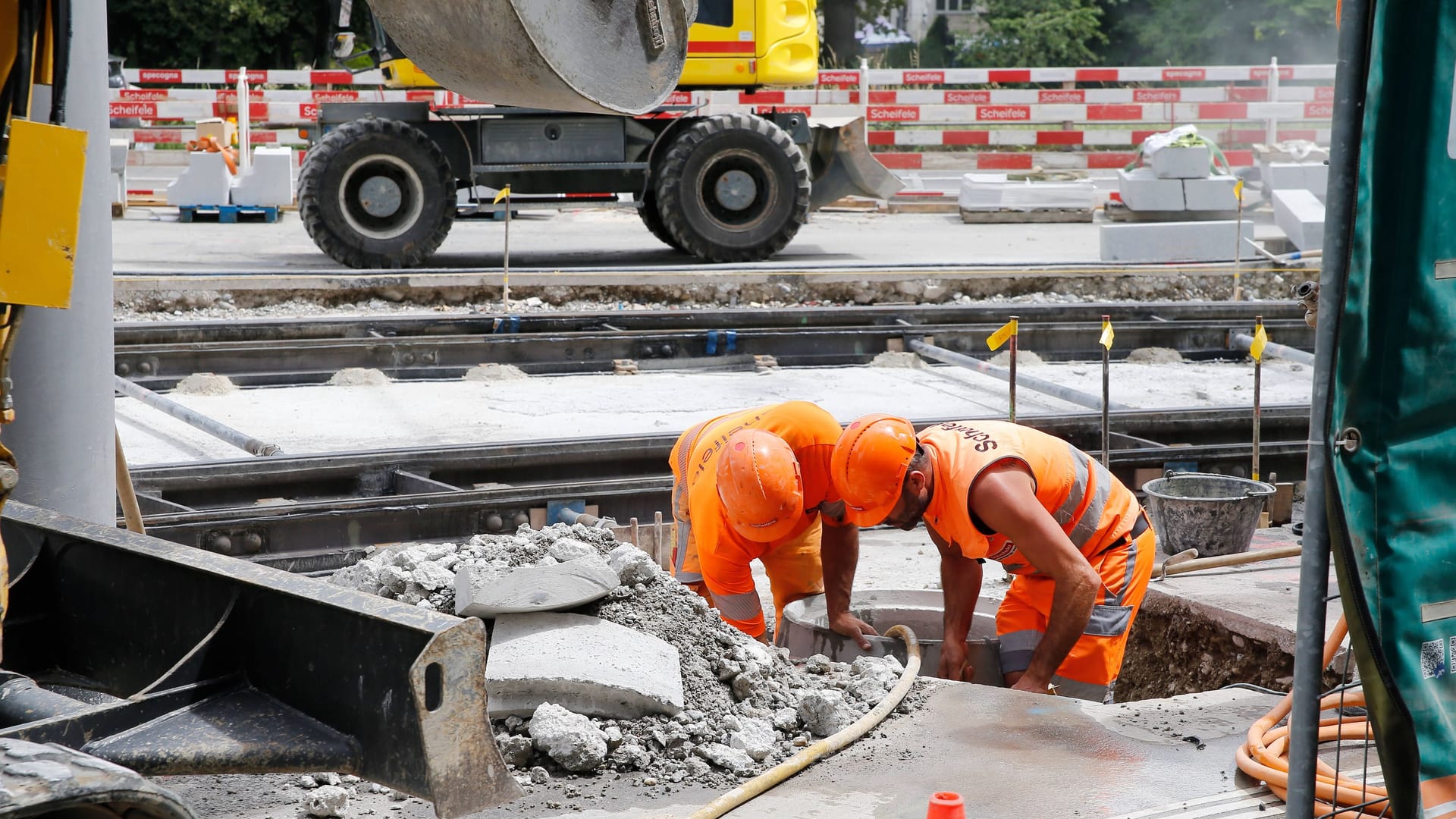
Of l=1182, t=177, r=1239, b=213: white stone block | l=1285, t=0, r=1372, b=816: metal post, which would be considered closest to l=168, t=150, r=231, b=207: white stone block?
l=1182, t=177, r=1239, b=213: white stone block

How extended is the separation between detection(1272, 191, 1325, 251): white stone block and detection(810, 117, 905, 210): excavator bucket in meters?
4.28

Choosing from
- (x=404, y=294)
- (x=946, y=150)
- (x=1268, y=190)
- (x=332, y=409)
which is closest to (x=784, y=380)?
(x=332, y=409)

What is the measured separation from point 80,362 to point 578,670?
1700mm

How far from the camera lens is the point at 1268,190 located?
1888cm

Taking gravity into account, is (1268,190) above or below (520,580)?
above

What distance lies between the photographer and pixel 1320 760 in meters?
3.52

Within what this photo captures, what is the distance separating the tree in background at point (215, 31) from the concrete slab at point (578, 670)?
30003 mm

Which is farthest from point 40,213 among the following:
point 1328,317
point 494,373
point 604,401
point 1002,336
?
point 494,373

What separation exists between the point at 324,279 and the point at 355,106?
229 centimetres

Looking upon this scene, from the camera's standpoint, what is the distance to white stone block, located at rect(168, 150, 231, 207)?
17.6 metres

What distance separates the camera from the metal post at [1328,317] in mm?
2217

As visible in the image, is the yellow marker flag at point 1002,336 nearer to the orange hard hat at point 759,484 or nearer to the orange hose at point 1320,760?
the orange hard hat at point 759,484

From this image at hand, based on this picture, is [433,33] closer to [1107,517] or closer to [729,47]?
[1107,517]

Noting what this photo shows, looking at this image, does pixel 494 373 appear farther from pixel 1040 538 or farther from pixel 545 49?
pixel 545 49
